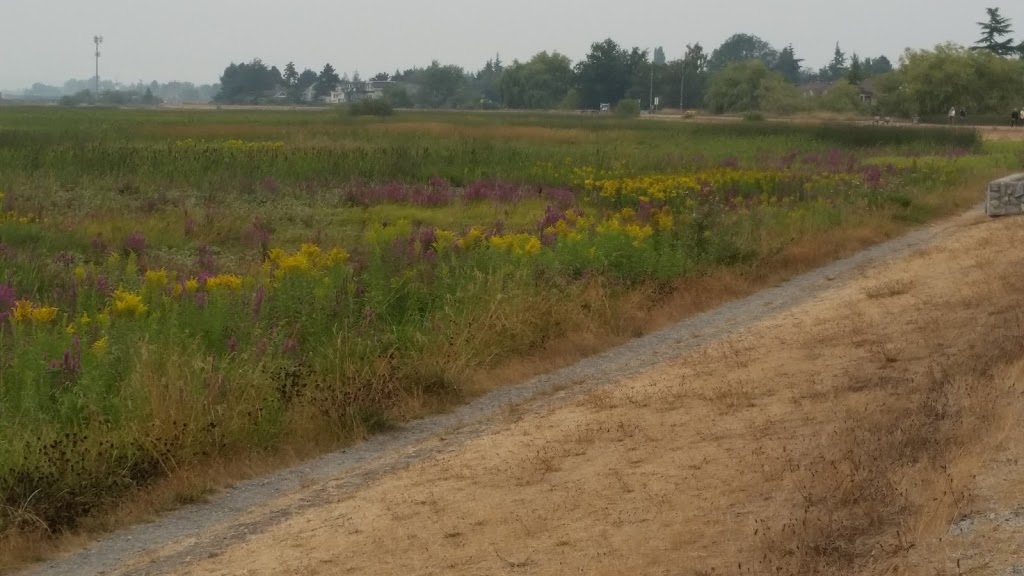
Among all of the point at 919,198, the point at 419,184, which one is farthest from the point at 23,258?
the point at 919,198

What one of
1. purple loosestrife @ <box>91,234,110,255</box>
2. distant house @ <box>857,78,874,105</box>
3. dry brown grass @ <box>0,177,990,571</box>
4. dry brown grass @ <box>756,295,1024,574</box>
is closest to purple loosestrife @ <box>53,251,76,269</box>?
purple loosestrife @ <box>91,234,110,255</box>

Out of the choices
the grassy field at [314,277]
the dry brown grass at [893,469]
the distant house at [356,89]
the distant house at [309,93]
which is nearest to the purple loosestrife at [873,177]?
the grassy field at [314,277]

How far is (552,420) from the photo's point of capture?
8.89 meters

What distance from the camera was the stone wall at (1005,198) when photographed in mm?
20266

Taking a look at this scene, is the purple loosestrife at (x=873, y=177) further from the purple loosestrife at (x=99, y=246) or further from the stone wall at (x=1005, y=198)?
the purple loosestrife at (x=99, y=246)

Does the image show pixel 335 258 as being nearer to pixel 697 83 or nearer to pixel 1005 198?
pixel 1005 198

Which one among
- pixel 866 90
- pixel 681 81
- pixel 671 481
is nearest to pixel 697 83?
pixel 681 81

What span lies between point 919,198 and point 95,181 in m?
14.6

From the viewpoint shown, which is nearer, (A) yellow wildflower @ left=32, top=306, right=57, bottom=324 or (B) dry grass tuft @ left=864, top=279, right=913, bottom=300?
(A) yellow wildflower @ left=32, top=306, right=57, bottom=324

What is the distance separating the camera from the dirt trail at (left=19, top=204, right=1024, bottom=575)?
17.6ft

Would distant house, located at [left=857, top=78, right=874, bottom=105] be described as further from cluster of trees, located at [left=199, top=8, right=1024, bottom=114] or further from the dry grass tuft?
the dry grass tuft

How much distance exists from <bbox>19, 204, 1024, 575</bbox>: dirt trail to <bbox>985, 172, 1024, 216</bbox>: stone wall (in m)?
9.94

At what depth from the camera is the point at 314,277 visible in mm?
10414

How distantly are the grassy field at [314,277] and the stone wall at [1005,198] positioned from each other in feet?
4.21
